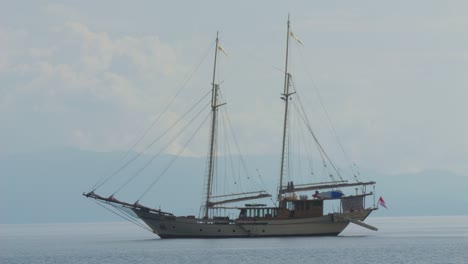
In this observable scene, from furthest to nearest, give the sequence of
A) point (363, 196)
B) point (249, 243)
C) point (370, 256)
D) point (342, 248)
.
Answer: point (363, 196) < point (249, 243) < point (342, 248) < point (370, 256)

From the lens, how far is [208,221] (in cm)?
10738

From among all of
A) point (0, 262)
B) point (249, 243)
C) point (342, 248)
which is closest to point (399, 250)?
point (342, 248)

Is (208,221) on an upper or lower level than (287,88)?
lower

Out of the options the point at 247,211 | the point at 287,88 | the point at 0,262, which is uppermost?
the point at 287,88

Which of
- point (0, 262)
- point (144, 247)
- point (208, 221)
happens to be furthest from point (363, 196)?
point (0, 262)

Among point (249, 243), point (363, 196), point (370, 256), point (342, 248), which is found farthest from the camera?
point (363, 196)

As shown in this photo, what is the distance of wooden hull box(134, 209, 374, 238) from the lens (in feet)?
353

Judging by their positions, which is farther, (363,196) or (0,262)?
(363,196)

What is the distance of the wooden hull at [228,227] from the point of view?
107562 millimetres

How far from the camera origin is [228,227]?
108000mm

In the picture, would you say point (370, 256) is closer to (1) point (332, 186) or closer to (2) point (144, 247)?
(1) point (332, 186)

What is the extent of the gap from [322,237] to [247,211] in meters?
10.7

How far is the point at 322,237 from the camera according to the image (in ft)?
373

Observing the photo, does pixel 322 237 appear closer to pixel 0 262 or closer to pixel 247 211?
pixel 247 211
